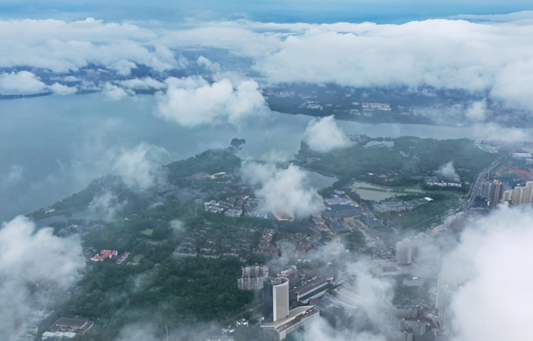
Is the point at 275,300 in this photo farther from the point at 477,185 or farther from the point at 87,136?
the point at 87,136

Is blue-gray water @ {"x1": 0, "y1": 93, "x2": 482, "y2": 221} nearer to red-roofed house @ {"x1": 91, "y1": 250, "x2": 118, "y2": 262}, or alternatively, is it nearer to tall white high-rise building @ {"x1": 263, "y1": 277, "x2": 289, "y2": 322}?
red-roofed house @ {"x1": 91, "y1": 250, "x2": 118, "y2": 262}

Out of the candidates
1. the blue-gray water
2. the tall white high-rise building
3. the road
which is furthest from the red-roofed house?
the road

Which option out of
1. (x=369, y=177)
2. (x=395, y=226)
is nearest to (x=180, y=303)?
(x=395, y=226)

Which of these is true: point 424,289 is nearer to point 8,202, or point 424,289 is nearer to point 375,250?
point 375,250

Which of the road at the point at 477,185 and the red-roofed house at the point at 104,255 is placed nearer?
the red-roofed house at the point at 104,255

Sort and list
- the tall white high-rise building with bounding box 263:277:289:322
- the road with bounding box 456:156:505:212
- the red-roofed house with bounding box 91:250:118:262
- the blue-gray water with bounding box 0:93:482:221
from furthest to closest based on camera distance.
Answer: the blue-gray water with bounding box 0:93:482:221
the road with bounding box 456:156:505:212
the red-roofed house with bounding box 91:250:118:262
the tall white high-rise building with bounding box 263:277:289:322

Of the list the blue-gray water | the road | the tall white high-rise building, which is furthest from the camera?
the blue-gray water

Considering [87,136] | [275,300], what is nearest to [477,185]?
[275,300]

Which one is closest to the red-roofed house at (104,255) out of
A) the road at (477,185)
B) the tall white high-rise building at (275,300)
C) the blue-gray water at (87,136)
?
the blue-gray water at (87,136)

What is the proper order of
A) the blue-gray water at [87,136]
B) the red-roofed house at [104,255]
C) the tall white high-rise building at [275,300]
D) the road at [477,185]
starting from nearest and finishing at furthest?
the tall white high-rise building at [275,300] → the red-roofed house at [104,255] → the road at [477,185] → the blue-gray water at [87,136]

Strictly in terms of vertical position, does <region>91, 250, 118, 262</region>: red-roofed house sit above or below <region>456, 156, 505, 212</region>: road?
below

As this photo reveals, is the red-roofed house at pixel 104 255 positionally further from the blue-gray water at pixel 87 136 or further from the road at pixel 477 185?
the road at pixel 477 185
